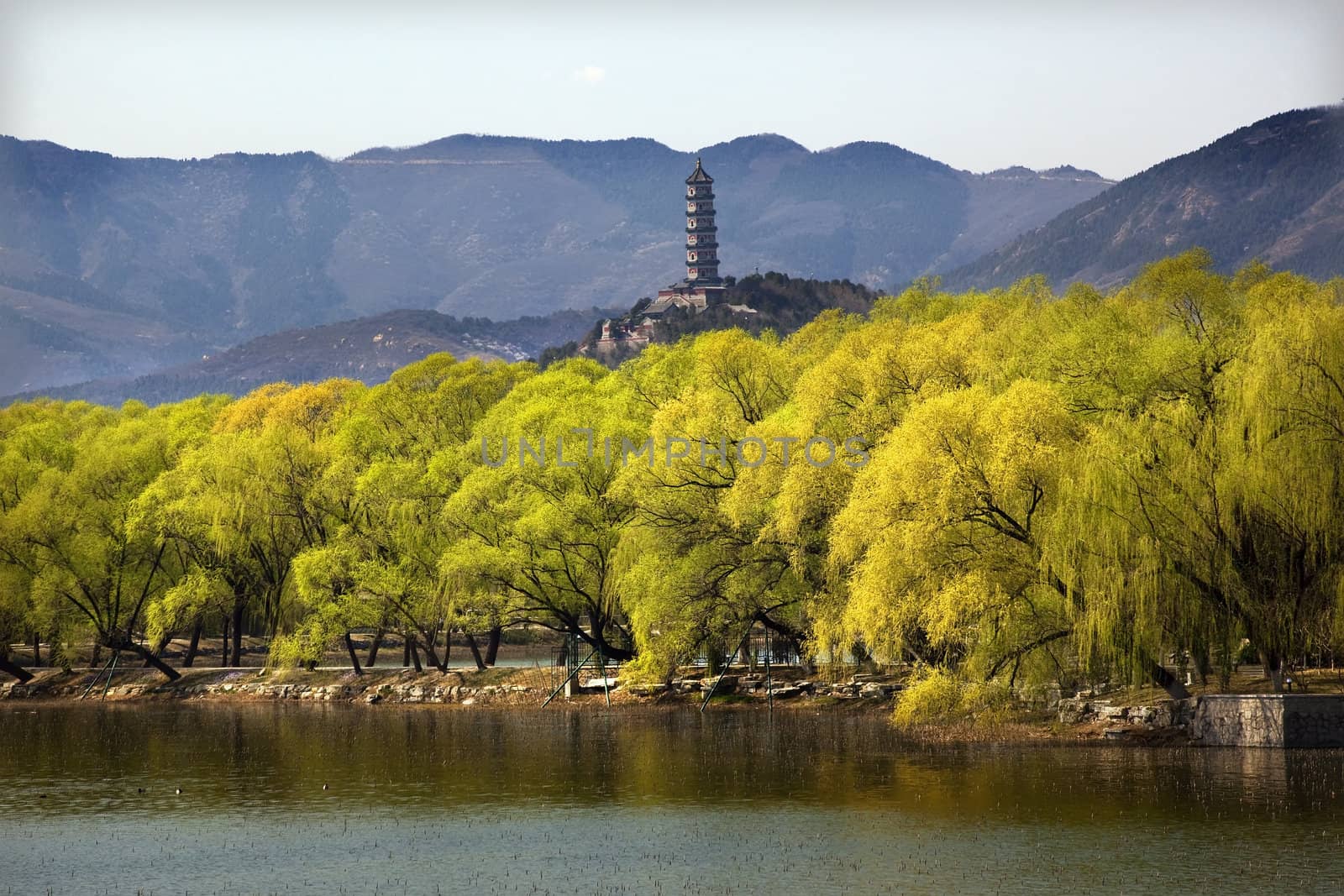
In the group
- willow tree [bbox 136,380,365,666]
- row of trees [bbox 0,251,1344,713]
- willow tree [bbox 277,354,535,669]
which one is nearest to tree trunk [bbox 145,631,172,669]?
row of trees [bbox 0,251,1344,713]

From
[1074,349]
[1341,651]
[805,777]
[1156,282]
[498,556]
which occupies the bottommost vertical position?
[805,777]

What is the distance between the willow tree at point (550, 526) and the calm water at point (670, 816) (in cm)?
1286

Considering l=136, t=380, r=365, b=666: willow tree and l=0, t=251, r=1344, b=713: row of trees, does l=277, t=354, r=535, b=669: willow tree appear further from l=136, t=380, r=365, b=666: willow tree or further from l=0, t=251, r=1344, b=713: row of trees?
l=136, t=380, r=365, b=666: willow tree

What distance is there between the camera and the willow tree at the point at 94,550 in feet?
254

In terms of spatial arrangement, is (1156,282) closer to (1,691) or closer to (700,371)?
(700,371)

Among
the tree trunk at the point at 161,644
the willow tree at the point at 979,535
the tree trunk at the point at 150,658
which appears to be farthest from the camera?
the tree trunk at the point at 161,644

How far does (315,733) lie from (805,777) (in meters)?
22.6

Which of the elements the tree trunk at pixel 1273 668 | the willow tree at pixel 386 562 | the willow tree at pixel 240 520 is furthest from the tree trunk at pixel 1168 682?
the willow tree at pixel 240 520

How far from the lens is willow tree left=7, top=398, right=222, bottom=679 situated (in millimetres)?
77562

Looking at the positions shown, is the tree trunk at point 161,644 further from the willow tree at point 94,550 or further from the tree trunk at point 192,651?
the tree trunk at point 192,651

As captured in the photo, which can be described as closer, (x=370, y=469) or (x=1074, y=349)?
(x=1074, y=349)

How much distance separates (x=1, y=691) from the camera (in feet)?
260

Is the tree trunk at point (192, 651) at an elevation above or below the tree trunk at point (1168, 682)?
above

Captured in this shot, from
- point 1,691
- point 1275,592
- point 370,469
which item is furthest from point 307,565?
point 1275,592
